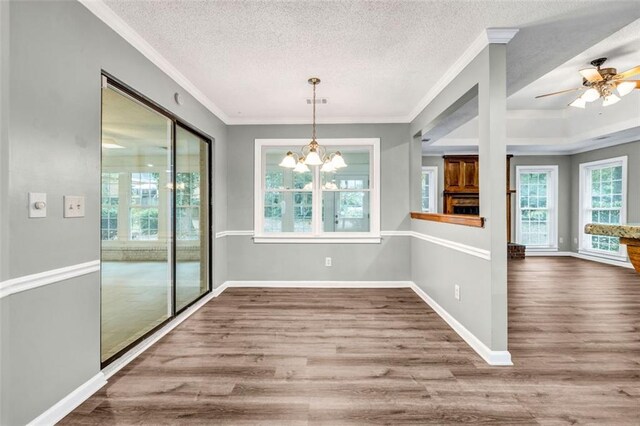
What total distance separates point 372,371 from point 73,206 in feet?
7.33

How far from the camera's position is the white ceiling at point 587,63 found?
10.2ft

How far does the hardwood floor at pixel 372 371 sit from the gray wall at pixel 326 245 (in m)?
0.96

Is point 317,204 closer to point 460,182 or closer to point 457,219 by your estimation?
point 457,219

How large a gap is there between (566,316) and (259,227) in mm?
3918

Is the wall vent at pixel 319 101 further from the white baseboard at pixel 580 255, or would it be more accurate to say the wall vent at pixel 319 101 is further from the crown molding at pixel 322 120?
the white baseboard at pixel 580 255

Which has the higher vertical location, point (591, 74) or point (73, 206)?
point (591, 74)

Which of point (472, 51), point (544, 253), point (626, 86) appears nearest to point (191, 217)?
point (472, 51)

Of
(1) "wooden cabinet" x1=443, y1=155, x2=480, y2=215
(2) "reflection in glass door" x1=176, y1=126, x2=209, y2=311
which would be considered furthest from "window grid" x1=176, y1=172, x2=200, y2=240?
(1) "wooden cabinet" x1=443, y1=155, x2=480, y2=215

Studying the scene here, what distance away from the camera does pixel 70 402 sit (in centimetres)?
190

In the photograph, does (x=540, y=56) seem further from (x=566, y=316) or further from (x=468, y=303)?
(x=566, y=316)

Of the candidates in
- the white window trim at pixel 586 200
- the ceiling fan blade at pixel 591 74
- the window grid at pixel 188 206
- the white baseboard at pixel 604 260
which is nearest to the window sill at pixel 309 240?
the window grid at pixel 188 206

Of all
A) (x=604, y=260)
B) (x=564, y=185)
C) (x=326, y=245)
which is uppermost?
(x=564, y=185)

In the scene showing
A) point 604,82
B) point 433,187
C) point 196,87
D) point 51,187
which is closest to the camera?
point 51,187

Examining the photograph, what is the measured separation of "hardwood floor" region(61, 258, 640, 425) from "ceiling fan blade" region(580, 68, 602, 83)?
253 centimetres
